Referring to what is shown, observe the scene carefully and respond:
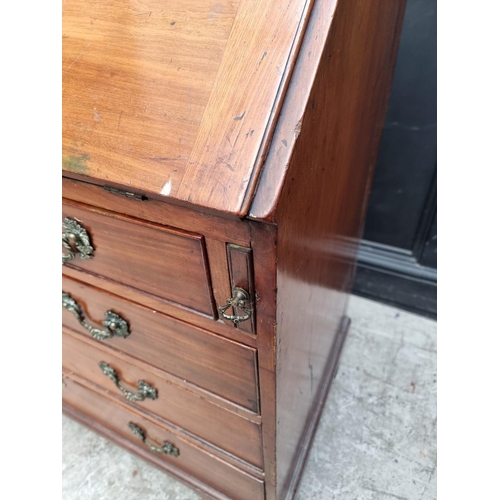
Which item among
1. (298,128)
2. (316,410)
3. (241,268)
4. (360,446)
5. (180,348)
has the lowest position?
(360,446)

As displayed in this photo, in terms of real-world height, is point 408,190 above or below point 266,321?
above

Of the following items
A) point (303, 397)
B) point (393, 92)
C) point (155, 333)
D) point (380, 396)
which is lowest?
point (380, 396)

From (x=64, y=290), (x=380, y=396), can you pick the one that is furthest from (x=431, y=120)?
(x=64, y=290)

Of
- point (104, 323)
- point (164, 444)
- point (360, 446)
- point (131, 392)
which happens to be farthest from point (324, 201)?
point (360, 446)

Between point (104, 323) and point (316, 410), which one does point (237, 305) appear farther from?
point (316, 410)

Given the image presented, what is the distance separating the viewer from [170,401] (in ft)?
2.73

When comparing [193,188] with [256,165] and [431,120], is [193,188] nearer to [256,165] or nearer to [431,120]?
[256,165]

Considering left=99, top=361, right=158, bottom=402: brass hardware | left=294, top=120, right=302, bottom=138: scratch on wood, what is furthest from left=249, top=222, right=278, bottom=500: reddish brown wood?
left=99, top=361, right=158, bottom=402: brass hardware

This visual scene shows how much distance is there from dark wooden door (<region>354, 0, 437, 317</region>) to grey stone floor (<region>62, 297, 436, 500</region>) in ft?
0.64

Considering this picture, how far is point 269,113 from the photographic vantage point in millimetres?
450

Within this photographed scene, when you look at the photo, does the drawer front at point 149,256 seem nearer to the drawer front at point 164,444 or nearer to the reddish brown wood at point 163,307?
the reddish brown wood at point 163,307

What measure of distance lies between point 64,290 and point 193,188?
1.49 ft

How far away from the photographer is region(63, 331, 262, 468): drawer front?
766mm

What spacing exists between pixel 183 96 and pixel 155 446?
0.83 metres
